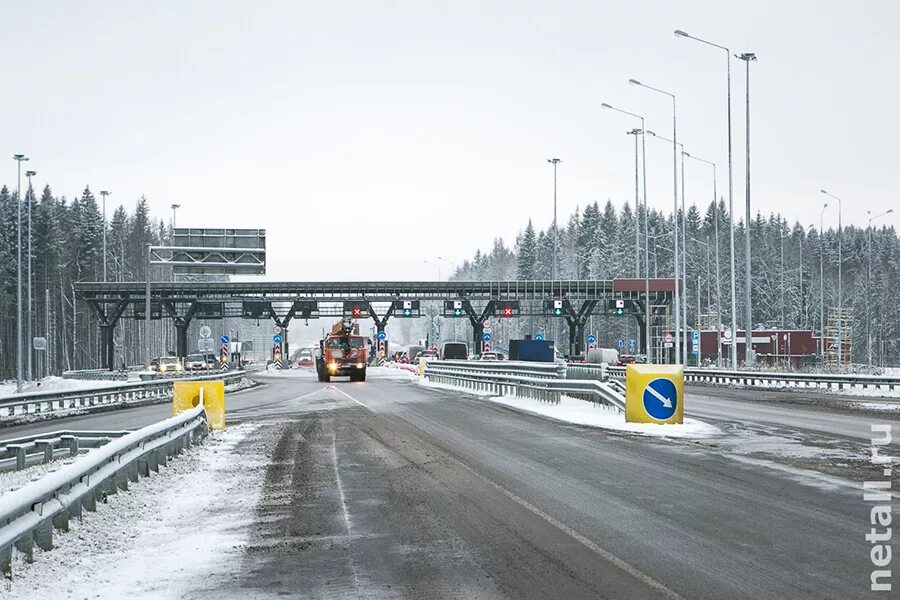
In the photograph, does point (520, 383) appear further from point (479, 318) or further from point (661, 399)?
point (479, 318)

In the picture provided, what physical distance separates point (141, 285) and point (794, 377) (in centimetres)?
5478

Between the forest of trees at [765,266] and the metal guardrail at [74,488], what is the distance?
360ft

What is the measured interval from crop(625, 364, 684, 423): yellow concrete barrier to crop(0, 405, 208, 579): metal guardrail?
10209mm

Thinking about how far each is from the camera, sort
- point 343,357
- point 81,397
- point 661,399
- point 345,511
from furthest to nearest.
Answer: point 343,357, point 81,397, point 661,399, point 345,511

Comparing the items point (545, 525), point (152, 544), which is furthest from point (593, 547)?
point (152, 544)

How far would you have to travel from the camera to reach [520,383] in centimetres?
3612

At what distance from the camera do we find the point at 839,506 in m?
11.1

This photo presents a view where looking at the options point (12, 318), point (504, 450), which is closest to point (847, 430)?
point (504, 450)

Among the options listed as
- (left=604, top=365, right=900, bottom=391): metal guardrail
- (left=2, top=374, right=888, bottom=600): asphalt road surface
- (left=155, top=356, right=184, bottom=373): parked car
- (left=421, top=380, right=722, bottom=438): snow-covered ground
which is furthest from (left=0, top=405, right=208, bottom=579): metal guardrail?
(left=155, top=356, right=184, bottom=373): parked car

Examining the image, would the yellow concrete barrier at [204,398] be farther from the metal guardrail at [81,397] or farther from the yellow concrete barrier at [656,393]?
the metal guardrail at [81,397]

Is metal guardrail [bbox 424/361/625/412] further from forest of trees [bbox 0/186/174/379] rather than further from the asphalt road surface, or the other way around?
forest of trees [bbox 0/186/174/379]

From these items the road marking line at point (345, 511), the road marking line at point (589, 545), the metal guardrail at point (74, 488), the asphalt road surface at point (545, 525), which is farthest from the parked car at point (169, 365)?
the road marking line at point (589, 545)

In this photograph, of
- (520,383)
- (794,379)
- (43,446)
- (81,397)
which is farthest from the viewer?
(794,379)

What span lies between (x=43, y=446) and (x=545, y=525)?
1071cm
